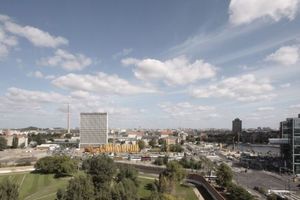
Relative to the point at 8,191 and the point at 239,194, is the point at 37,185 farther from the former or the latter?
the point at 239,194

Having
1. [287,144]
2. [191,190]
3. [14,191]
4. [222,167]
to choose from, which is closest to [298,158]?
[287,144]

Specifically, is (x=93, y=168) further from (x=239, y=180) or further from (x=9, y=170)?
(x=239, y=180)

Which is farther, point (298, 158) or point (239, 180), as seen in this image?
point (298, 158)

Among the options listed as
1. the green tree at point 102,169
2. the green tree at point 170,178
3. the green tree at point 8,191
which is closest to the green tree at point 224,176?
the green tree at point 170,178

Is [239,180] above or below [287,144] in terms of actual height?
below

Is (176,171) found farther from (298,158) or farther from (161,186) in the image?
(298,158)

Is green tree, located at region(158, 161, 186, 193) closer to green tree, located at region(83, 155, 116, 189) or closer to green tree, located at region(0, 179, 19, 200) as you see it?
green tree, located at region(83, 155, 116, 189)

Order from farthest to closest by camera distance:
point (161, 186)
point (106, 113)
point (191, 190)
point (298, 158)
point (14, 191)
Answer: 1. point (106, 113)
2. point (298, 158)
3. point (191, 190)
4. point (161, 186)
5. point (14, 191)

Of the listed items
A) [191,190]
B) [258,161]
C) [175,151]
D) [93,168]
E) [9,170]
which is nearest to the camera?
[191,190]

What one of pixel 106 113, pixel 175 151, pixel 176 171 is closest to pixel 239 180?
pixel 176 171
